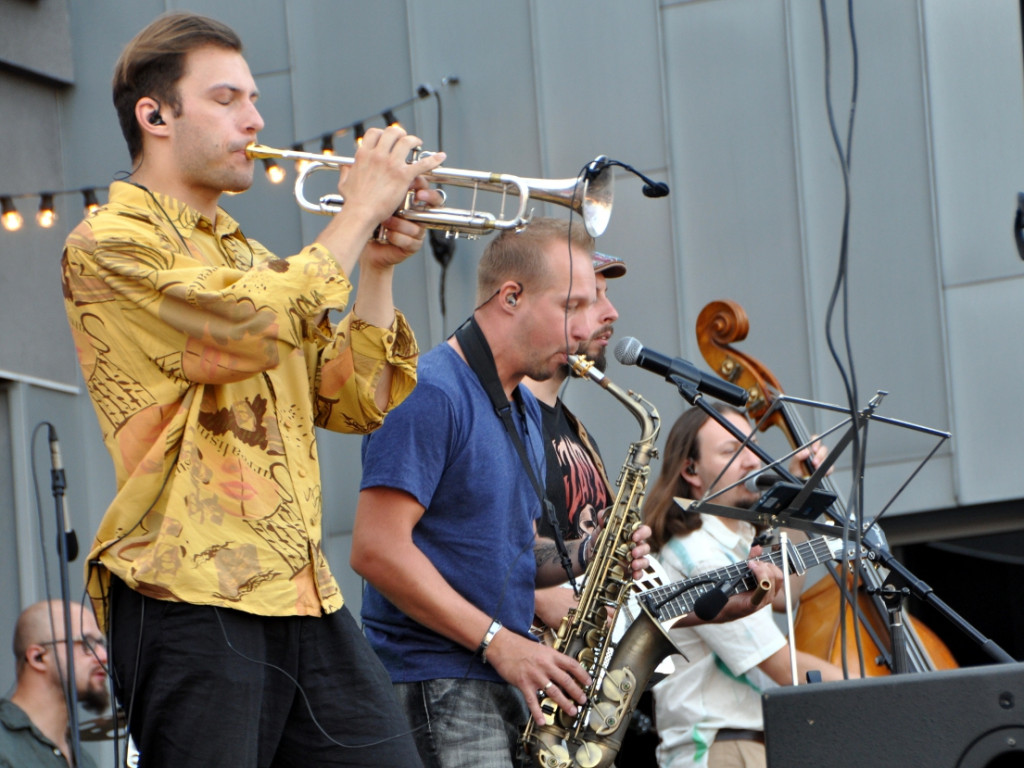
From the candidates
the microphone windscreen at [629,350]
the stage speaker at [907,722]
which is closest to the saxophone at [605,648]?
the microphone windscreen at [629,350]

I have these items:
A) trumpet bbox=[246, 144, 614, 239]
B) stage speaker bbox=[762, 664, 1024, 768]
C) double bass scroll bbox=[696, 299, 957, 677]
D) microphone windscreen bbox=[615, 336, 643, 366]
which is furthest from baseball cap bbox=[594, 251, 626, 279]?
stage speaker bbox=[762, 664, 1024, 768]

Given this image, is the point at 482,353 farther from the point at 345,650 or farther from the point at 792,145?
the point at 792,145

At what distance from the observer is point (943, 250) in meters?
5.60

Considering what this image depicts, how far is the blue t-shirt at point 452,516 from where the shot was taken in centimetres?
323

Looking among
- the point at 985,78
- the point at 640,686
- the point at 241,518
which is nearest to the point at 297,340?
the point at 241,518

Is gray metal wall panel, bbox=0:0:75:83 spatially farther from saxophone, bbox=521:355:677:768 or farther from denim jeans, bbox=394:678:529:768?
denim jeans, bbox=394:678:529:768

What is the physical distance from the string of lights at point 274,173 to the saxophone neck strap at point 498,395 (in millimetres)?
2728

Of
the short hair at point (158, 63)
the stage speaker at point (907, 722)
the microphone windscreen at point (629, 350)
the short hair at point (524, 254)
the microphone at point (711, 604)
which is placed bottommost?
the microphone at point (711, 604)

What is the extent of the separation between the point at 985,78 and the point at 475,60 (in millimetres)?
2235

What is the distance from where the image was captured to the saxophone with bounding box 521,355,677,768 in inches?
134

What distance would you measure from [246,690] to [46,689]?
2.53m

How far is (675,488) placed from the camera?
180 inches

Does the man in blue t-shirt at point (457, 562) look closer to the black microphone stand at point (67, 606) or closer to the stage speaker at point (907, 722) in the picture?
the black microphone stand at point (67, 606)

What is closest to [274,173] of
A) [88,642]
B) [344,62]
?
[344,62]
